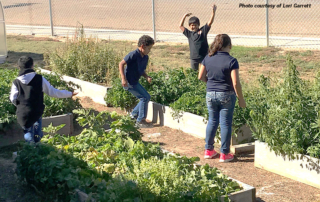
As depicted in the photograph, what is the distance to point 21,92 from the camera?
5.86 meters

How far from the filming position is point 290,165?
555 centimetres

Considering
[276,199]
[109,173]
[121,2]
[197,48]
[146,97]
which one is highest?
[121,2]

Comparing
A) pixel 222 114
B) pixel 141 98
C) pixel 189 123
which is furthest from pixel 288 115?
pixel 141 98

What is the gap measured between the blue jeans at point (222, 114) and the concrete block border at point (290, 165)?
441mm

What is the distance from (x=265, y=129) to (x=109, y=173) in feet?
6.78

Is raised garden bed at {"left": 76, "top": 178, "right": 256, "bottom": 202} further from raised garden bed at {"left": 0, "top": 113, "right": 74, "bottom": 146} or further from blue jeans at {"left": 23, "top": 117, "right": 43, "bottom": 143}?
raised garden bed at {"left": 0, "top": 113, "right": 74, "bottom": 146}

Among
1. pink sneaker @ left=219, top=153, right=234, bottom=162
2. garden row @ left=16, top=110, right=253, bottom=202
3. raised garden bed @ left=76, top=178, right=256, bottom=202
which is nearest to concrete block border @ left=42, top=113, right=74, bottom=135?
garden row @ left=16, top=110, right=253, bottom=202

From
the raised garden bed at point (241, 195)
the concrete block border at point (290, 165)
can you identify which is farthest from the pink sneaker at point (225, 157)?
the raised garden bed at point (241, 195)

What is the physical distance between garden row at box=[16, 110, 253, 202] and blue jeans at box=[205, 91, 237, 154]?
116 cm

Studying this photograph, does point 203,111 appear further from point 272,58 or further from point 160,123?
point 272,58

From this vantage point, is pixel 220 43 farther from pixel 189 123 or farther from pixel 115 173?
pixel 115 173

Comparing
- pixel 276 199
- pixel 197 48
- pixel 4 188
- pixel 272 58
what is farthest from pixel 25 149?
pixel 272 58

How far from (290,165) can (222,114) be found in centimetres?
111

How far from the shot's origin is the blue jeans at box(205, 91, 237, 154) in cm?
594
